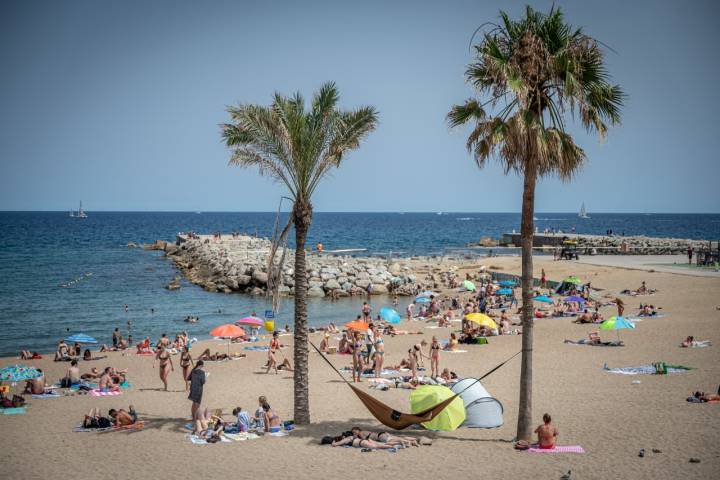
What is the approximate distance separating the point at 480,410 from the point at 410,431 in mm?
1734

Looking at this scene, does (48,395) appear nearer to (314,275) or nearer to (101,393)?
(101,393)

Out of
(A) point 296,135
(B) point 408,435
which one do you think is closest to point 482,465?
(B) point 408,435

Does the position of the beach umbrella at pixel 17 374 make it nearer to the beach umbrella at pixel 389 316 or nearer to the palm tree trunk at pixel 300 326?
the palm tree trunk at pixel 300 326

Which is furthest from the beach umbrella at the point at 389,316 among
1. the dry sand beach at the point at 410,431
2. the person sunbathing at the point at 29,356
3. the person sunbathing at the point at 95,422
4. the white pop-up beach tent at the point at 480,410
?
the person sunbathing at the point at 29,356

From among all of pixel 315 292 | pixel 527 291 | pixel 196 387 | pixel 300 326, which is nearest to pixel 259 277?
→ pixel 315 292

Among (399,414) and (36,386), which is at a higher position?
(399,414)

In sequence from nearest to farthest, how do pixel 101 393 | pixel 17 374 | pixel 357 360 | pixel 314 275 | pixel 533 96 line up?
1. pixel 533 96
2. pixel 17 374
3. pixel 101 393
4. pixel 357 360
5. pixel 314 275

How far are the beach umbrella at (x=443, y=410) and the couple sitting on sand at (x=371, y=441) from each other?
2.14 feet

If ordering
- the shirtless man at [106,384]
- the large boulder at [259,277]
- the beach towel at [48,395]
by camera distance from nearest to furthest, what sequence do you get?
the beach towel at [48,395] < the shirtless man at [106,384] < the large boulder at [259,277]

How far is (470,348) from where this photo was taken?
25.9 meters

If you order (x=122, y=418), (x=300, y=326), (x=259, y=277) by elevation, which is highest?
(x=300, y=326)

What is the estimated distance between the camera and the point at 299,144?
14836 millimetres

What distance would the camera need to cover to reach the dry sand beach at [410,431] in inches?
481

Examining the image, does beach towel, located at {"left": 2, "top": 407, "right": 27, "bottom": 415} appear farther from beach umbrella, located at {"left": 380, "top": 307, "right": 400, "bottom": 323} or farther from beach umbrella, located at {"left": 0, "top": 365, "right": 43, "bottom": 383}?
beach umbrella, located at {"left": 380, "top": 307, "right": 400, "bottom": 323}
